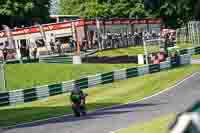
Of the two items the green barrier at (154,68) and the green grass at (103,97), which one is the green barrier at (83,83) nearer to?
the green grass at (103,97)

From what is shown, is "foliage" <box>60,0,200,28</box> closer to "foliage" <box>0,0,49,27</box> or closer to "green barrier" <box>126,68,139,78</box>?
"foliage" <box>0,0,49,27</box>

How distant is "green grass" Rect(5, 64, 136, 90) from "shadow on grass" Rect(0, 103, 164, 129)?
14.0 m

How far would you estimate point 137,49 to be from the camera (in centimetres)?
6175

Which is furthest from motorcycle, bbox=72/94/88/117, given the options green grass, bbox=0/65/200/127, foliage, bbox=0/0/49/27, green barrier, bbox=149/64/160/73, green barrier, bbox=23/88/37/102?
foliage, bbox=0/0/49/27

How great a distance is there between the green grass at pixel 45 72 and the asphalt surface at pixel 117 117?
1496 centimetres

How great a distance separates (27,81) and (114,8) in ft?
160

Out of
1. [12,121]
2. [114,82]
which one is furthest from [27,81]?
[12,121]

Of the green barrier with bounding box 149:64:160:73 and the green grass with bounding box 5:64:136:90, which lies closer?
the green barrier with bounding box 149:64:160:73

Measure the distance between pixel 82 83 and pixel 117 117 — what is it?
14.5 metres

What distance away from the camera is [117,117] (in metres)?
21.8

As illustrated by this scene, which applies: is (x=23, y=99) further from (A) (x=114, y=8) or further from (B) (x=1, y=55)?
(A) (x=114, y=8)

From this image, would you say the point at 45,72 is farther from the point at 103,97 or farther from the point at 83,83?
the point at 103,97

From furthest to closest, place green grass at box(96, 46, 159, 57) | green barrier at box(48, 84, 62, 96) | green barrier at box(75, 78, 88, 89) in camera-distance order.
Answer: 1. green grass at box(96, 46, 159, 57)
2. green barrier at box(75, 78, 88, 89)
3. green barrier at box(48, 84, 62, 96)

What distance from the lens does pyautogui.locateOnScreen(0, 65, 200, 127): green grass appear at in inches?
1013
